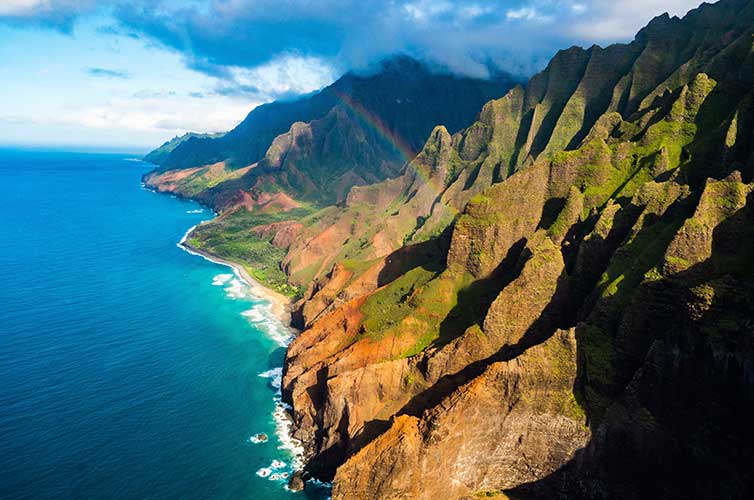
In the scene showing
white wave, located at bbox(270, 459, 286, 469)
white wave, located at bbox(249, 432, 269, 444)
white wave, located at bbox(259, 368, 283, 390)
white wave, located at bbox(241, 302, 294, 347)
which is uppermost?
white wave, located at bbox(241, 302, 294, 347)

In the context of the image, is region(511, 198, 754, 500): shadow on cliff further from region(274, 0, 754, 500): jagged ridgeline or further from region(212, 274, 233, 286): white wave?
region(212, 274, 233, 286): white wave

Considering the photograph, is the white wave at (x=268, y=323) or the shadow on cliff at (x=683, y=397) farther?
the white wave at (x=268, y=323)

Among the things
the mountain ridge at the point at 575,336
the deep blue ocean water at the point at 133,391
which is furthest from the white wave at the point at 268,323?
the mountain ridge at the point at 575,336

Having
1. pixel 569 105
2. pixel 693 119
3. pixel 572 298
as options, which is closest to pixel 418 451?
pixel 572 298

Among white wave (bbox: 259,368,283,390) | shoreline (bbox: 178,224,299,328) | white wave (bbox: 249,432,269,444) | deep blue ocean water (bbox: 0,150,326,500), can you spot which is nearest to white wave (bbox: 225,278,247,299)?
deep blue ocean water (bbox: 0,150,326,500)

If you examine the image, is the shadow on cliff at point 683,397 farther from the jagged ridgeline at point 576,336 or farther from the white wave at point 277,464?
the white wave at point 277,464

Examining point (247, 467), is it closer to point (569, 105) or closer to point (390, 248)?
point (390, 248)
